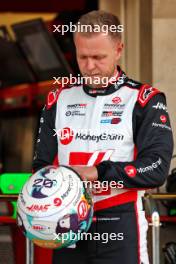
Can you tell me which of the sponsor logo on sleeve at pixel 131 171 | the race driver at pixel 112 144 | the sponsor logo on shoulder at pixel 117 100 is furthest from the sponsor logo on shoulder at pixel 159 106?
the sponsor logo on sleeve at pixel 131 171

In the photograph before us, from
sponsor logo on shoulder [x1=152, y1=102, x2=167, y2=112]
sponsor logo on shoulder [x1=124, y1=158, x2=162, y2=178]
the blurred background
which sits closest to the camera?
sponsor logo on shoulder [x1=124, y1=158, x2=162, y2=178]

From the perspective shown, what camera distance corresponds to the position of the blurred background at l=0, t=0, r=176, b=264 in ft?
17.4

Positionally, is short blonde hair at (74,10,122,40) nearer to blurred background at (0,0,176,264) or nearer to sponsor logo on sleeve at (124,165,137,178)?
sponsor logo on sleeve at (124,165,137,178)

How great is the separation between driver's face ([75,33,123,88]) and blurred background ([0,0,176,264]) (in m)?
1.51

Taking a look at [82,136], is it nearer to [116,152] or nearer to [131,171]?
[116,152]

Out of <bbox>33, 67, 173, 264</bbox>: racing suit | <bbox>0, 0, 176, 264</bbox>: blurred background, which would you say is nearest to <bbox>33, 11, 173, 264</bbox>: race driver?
<bbox>33, 67, 173, 264</bbox>: racing suit

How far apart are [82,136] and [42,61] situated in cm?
520

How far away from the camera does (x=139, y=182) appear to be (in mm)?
2932

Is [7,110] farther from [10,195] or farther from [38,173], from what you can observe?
[38,173]

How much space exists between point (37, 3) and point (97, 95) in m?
7.07

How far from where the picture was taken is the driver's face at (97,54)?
3.00 metres

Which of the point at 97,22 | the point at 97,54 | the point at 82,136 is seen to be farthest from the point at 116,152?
the point at 97,22

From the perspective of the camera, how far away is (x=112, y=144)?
3012mm

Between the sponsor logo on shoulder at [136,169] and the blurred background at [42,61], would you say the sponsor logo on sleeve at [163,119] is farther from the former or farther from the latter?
the blurred background at [42,61]
